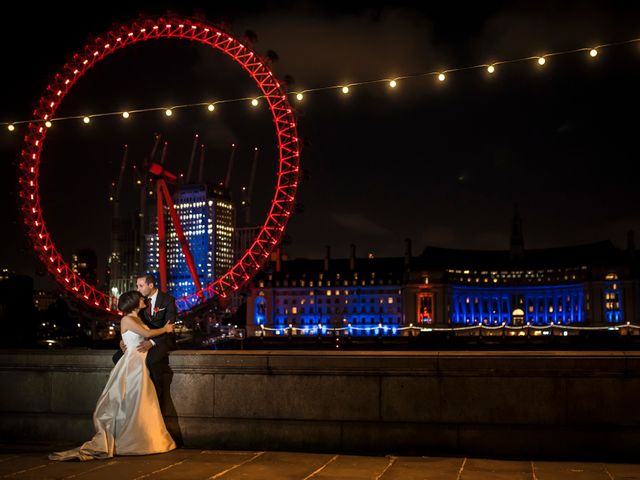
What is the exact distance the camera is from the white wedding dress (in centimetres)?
1037

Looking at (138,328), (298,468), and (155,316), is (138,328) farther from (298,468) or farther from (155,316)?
(298,468)

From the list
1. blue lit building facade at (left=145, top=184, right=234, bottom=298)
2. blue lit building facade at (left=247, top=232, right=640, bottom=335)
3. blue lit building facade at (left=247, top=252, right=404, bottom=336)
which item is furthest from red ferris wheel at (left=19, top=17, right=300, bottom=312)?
blue lit building facade at (left=247, top=252, right=404, bottom=336)

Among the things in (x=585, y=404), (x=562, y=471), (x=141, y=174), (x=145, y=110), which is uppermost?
(x=141, y=174)

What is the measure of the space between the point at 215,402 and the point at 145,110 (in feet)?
34.0

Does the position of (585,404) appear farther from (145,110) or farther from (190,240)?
(190,240)

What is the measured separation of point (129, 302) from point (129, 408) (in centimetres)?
133

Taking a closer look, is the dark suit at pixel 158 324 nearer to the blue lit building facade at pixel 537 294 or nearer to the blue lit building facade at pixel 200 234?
the blue lit building facade at pixel 200 234

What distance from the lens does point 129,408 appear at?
10477 mm

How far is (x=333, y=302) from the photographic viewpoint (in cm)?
19562

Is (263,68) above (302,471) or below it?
above

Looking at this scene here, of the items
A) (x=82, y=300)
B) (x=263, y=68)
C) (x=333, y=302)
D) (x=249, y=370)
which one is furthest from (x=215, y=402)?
(x=333, y=302)

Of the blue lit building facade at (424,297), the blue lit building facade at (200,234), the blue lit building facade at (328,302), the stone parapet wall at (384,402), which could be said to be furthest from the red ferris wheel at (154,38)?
the blue lit building facade at (328,302)

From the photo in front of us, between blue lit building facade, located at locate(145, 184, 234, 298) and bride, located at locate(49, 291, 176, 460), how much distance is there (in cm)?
9922

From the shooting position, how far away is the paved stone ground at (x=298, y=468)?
9273 millimetres
